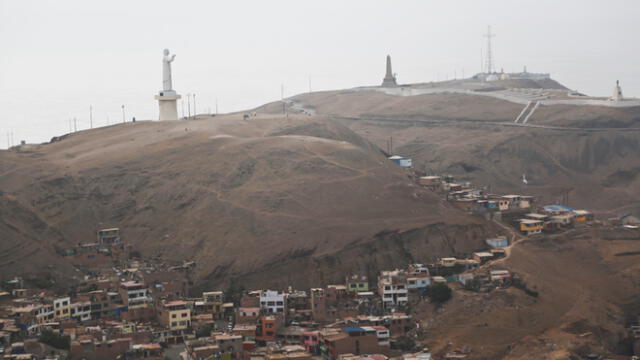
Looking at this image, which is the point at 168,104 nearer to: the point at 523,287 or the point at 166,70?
the point at 166,70

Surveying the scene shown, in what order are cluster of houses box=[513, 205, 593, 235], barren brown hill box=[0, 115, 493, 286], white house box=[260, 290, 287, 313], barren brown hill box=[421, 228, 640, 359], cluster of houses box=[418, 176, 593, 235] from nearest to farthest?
barren brown hill box=[421, 228, 640, 359] → white house box=[260, 290, 287, 313] → barren brown hill box=[0, 115, 493, 286] → cluster of houses box=[513, 205, 593, 235] → cluster of houses box=[418, 176, 593, 235]

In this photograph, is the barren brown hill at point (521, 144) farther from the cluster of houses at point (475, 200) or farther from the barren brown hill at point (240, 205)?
the barren brown hill at point (240, 205)

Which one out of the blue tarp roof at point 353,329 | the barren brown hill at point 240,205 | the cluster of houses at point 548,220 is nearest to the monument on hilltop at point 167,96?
A: the barren brown hill at point 240,205

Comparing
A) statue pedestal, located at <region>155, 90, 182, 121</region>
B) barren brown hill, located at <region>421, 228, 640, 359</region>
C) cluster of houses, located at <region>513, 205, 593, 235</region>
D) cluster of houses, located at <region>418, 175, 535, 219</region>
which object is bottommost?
barren brown hill, located at <region>421, 228, 640, 359</region>

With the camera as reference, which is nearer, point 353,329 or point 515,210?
point 353,329

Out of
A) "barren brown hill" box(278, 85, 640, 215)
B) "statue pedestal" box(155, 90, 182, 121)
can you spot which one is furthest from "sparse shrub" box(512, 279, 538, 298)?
"statue pedestal" box(155, 90, 182, 121)

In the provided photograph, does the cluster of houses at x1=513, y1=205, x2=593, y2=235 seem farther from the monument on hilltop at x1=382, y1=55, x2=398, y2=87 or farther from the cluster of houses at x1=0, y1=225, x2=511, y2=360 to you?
the monument on hilltop at x1=382, y1=55, x2=398, y2=87

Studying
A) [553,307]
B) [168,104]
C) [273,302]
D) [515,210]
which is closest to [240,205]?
[273,302]
